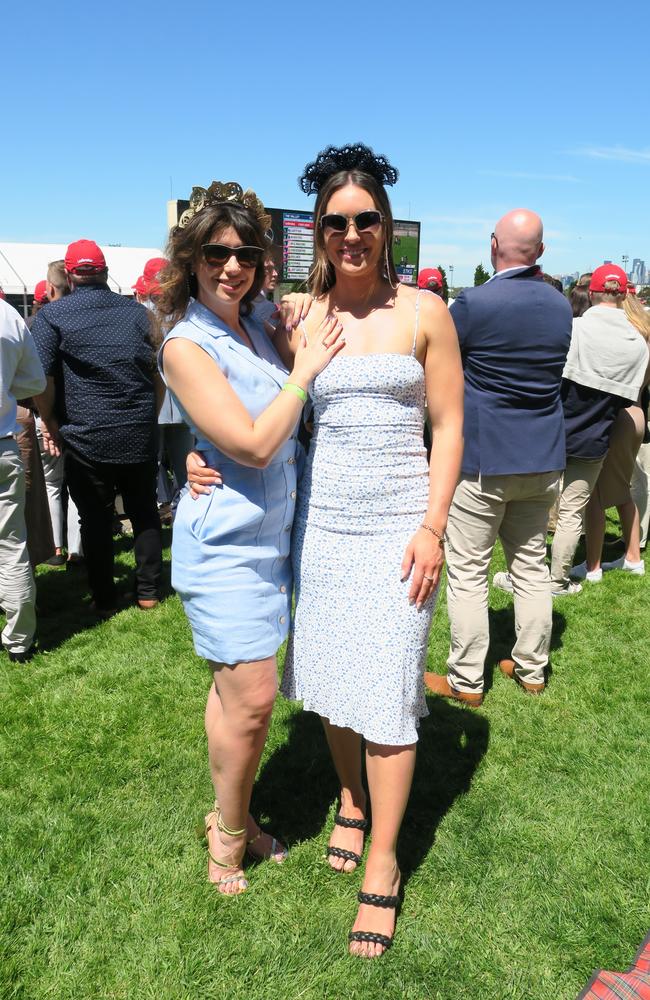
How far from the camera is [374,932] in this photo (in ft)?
7.67

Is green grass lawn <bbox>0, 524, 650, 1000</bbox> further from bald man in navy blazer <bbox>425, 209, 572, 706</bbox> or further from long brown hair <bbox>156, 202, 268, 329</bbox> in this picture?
long brown hair <bbox>156, 202, 268, 329</bbox>

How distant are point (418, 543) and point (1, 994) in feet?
5.83

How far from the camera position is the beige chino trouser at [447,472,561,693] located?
145 inches

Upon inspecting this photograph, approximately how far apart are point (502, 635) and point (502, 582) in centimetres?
78

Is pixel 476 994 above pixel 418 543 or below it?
below

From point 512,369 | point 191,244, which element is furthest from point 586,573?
point 191,244

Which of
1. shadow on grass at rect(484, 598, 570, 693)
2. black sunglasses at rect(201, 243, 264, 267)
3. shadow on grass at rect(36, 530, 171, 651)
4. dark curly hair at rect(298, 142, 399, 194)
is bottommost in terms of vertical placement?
shadow on grass at rect(36, 530, 171, 651)

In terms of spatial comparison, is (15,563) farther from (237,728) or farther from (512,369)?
(512,369)

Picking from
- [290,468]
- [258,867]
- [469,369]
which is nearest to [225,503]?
[290,468]

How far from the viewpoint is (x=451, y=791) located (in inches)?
122

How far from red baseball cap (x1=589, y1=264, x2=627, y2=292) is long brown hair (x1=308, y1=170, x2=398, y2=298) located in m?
3.05

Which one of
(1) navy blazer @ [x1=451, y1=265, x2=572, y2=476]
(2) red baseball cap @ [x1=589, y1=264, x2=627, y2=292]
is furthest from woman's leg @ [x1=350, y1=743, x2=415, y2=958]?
(2) red baseball cap @ [x1=589, y1=264, x2=627, y2=292]

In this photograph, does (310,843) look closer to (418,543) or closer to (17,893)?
(17,893)

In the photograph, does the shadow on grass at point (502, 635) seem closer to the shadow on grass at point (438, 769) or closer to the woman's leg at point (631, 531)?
the shadow on grass at point (438, 769)
